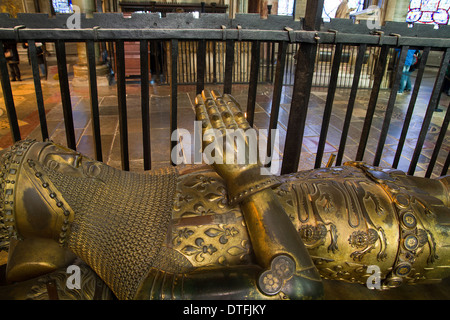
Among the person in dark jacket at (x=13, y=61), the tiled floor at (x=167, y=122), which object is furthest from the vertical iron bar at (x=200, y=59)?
the person in dark jacket at (x=13, y=61)

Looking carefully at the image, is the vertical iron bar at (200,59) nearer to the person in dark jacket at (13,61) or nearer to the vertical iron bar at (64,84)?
the vertical iron bar at (64,84)

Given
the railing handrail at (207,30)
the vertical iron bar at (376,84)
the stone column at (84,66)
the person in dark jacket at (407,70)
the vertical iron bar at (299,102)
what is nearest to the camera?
the railing handrail at (207,30)

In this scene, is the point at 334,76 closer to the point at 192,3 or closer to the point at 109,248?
the point at 109,248

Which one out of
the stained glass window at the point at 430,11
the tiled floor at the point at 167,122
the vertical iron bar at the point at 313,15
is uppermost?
the stained glass window at the point at 430,11

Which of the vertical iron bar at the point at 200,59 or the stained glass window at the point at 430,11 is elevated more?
the stained glass window at the point at 430,11

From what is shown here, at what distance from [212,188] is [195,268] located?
0.39 metres

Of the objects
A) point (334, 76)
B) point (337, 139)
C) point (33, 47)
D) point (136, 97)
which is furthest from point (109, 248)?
point (136, 97)

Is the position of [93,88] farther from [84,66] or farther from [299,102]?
[84,66]

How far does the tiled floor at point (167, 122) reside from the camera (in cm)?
448

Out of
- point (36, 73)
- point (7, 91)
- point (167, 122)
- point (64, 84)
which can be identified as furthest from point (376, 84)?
point (167, 122)

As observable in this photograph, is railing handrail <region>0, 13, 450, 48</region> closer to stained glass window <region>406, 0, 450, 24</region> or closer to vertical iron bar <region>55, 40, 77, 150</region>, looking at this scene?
vertical iron bar <region>55, 40, 77, 150</region>

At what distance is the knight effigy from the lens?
133 centimetres

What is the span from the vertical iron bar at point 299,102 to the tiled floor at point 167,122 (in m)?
1.66

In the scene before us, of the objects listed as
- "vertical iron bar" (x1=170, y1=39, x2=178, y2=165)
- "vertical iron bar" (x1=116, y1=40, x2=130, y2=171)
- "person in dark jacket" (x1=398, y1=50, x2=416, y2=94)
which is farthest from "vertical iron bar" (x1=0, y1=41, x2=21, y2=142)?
"person in dark jacket" (x1=398, y1=50, x2=416, y2=94)
